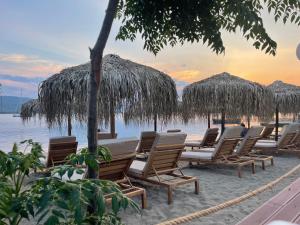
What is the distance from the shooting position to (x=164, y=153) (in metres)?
4.58

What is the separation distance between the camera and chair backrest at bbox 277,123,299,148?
28.1 ft

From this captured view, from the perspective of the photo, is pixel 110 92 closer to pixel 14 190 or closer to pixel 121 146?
pixel 121 146

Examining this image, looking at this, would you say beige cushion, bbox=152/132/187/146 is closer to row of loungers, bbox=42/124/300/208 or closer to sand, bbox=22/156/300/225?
row of loungers, bbox=42/124/300/208

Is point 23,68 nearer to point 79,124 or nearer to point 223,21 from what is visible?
point 79,124

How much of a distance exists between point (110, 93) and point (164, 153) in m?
2.05

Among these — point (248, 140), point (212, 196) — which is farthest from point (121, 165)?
point (248, 140)

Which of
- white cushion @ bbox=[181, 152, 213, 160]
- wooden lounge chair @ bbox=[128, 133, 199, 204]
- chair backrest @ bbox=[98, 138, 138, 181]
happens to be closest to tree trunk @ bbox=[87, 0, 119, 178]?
chair backrest @ bbox=[98, 138, 138, 181]

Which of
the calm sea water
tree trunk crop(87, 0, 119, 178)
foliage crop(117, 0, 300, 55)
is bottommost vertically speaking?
the calm sea water

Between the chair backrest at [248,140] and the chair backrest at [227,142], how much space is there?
1.33ft

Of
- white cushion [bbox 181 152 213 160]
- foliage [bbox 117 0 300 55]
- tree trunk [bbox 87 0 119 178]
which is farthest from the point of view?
white cushion [bbox 181 152 213 160]

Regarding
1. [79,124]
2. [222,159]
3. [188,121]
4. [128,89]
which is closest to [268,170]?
[222,159]

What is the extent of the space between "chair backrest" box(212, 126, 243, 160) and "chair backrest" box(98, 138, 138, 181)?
256 cm

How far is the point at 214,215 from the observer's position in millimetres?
3719

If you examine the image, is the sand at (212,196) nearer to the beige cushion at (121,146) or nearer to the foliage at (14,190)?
the beige cushion at (121,146)
